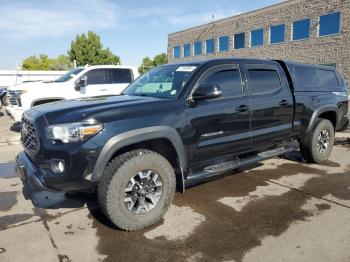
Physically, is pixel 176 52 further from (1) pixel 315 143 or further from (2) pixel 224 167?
(2) pixel 224 167

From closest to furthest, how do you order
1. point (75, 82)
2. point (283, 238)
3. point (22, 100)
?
point (283, 238)
point (22, 100)
point (75, 82)

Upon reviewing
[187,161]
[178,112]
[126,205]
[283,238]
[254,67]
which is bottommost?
[283,238]

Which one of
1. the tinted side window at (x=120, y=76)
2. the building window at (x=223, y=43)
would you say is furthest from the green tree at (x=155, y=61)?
the tinted side window at (x=120, y=76)

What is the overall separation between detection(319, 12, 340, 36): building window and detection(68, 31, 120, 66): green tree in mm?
33489

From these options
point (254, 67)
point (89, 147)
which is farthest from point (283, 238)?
point (254, 67)

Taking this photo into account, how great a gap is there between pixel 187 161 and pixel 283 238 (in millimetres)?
1322

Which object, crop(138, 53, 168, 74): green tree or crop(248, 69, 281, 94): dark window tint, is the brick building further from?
crop(138, 53, 168, 74): green tree

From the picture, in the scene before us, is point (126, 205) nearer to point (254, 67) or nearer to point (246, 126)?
Answer: point (246, 126)

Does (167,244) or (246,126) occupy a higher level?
(246,126)

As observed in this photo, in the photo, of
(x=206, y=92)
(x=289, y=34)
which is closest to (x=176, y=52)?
(x=289, y=34)

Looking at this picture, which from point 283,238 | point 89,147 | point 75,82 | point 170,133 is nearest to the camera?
point 89,147

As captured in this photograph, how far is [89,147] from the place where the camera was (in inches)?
121

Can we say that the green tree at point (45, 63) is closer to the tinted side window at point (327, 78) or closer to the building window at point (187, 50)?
the building window at point (187, 50)

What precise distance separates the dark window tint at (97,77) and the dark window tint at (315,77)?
605 centimetres
